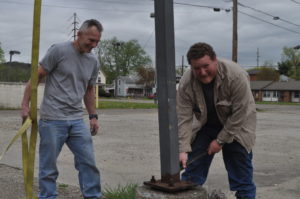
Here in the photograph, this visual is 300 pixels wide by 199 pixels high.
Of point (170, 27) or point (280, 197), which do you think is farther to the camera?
point (280, 197)

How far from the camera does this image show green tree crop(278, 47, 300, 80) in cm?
9319

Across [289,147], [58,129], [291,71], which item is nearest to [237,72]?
[58,129]

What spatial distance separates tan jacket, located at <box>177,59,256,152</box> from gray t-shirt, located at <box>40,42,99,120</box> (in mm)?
1073

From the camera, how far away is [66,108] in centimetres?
420

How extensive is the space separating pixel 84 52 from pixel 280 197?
9.29 ft

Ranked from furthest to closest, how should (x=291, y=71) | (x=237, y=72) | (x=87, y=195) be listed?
(x=291, y=71)
(x=87, y=195)
(x=237, y=72)

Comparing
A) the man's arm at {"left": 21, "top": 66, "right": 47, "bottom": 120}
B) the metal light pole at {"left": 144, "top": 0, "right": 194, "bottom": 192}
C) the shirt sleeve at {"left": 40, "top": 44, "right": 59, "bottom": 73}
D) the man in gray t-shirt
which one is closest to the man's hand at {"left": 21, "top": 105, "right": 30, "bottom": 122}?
the man's arm at {"left": 21, "top": 66, "right": 47, "bottom": 120}

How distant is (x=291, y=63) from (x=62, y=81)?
95658mm

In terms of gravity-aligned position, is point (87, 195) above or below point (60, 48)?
below

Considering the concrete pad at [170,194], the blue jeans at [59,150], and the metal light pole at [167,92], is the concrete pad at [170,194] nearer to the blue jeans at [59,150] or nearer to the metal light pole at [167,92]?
the metal light pole at [167,92]

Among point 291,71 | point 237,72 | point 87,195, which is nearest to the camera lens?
point 237,72

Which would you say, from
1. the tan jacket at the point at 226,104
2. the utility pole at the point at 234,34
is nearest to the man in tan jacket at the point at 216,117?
the tan jacket at the point at 226,104

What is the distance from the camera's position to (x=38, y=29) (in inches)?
119

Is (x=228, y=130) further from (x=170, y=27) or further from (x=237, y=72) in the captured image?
(x=170, y=27)
